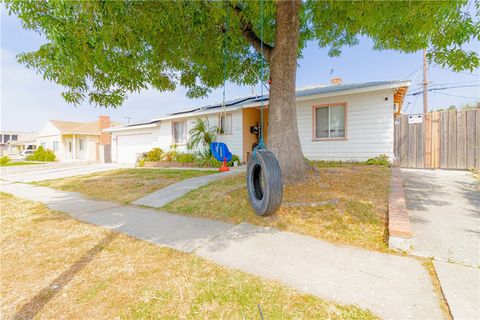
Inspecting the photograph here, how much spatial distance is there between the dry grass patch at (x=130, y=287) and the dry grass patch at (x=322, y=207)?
4.40 ft

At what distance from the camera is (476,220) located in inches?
132

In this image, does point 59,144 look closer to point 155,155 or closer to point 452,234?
point 155,155

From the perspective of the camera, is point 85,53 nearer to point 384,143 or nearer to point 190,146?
point 190,146

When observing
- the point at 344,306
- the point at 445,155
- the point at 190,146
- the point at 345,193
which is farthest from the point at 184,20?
the point at 445,155

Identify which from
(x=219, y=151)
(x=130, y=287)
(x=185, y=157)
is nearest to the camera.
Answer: (x=130, y=287)

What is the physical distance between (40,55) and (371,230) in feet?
18.0

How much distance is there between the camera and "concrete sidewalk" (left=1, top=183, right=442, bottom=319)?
71.5 inches

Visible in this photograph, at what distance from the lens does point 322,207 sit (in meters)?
3.73

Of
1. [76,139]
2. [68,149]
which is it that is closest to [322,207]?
[76,139]

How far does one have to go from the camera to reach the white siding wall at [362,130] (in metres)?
7.94

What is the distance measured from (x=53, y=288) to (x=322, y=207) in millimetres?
3683

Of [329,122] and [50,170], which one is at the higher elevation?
[329,122]

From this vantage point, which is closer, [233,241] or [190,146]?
[233,241]

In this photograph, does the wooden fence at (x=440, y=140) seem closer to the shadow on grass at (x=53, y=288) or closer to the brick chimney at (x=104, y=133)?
the shadow on grass at (x=53, y=288)
